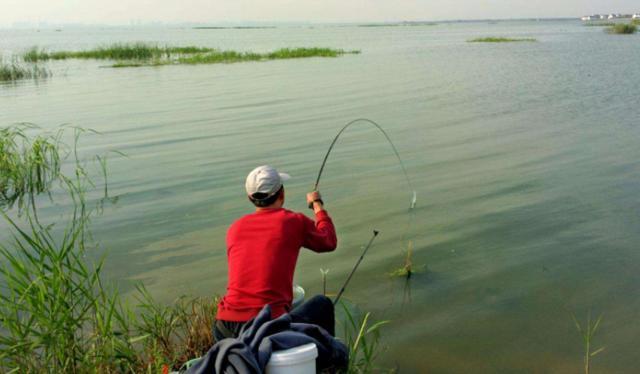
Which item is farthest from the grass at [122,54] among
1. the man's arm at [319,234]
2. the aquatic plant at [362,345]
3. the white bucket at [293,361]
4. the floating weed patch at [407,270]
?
the white bucket at [293,361]

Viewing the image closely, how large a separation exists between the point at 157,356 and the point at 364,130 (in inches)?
330

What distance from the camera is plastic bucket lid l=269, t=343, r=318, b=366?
7.78 feet

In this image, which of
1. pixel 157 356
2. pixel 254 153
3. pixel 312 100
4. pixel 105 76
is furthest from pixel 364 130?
pixel 105 76

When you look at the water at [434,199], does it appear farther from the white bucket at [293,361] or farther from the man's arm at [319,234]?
the white bucket at [293,361]

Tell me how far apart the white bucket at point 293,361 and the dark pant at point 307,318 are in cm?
53

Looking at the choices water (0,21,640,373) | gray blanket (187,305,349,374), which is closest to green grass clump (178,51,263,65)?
water (0,21,640,373)

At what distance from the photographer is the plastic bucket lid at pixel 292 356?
237 centimetres

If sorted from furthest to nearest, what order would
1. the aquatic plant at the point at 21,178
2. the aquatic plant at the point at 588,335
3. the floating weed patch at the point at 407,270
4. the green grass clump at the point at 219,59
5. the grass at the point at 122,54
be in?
the grass at the point at 122,54 < the green grass clump at the point at 219,59 < the aquatic plant at the point at 21,178 < the floating weed patch at the point at 407,270 < the aquatic plant at the point at 588,335

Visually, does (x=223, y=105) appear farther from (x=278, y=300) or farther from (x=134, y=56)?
(x=134, y=56)

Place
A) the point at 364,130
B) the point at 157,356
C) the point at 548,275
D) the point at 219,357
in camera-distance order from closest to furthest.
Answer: the point at 219,357
the point at 157,356
the point at 548,275
the point at 364,130

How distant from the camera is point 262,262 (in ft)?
9.82

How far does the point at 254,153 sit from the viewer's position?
999 cm

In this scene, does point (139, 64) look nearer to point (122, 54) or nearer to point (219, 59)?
point (219, 59)

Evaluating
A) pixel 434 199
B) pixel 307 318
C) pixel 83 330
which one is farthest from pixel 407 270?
pixel 83 330
